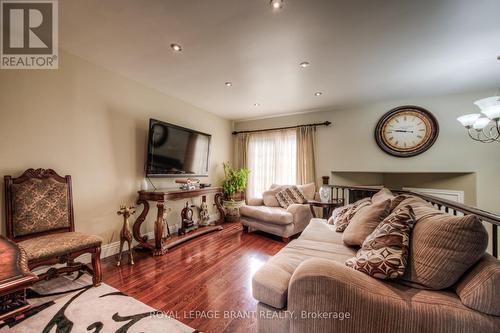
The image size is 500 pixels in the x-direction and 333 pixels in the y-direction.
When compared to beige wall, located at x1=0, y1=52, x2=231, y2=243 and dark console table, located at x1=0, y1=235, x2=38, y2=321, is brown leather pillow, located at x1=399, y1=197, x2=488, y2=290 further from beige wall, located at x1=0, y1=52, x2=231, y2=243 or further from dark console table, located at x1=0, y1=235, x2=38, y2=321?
beige wall, located at x1=0, y1=52, x2=231, y2=243

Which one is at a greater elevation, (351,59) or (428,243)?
(351,59)

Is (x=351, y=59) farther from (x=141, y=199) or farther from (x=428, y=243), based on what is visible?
(x=141, y=199)

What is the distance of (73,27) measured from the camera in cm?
185

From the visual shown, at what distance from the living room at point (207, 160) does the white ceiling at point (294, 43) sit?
0.02 meters

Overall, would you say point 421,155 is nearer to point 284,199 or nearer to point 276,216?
point 284,199

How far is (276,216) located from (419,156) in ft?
9.08

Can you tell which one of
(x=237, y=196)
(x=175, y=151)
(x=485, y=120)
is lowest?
(x=237, y=196)

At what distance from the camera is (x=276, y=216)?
3199 mm

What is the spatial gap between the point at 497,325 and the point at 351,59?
247 centimetres

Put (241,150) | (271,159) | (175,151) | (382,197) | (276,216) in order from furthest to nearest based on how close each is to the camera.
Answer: (241,150) < (271,159) < (175,151) < (276,216) < (382,197)

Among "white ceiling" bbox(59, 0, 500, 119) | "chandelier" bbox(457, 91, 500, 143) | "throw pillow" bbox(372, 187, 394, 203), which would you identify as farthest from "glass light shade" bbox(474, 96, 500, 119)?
"throw pillow" bbox(372, 187, 394, 203)

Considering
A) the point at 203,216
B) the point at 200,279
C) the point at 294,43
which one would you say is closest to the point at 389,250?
the point at 200,279

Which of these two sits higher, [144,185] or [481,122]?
[481,122]

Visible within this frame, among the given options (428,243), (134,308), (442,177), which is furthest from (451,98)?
(134,308)
